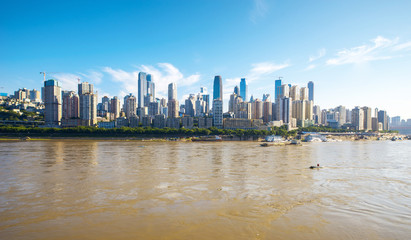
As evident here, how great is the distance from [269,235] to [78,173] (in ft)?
74.4

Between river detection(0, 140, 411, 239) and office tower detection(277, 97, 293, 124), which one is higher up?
office tower detection(277, 97, 293, 124)

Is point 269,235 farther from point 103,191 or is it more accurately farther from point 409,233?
point 103,191

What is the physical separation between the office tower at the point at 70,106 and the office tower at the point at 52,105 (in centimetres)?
1068

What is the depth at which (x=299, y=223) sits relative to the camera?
13789 millimetres

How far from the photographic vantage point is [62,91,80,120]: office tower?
7298 inches

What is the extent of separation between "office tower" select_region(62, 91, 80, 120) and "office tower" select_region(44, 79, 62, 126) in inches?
420

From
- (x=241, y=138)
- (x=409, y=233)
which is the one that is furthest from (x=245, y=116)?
(x=409, y=233)

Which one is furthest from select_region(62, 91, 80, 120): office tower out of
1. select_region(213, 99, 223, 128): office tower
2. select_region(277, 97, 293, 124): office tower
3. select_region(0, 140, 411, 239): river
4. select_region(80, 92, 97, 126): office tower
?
select_region(0, 140, 411, 239): river

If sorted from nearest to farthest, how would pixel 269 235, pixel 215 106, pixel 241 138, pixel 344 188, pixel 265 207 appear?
pixel 269 235 < pixel 265 207 < pixel 344 188 < pixel 241 138 < pixel 215 106

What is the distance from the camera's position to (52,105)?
555 ft

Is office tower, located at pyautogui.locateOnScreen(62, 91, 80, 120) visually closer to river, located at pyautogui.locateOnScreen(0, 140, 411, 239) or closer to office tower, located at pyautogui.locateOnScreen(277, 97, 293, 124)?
office tower, located at pyautogui.locateOnScreen(277, 97, 293, 124)

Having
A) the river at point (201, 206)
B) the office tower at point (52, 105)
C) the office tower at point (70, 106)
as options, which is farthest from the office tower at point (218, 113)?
the river at point (201, 206)

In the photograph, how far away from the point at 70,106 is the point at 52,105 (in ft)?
58.8

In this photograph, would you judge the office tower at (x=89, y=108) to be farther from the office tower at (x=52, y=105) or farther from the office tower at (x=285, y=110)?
the office tower at (x=285, y=110)
